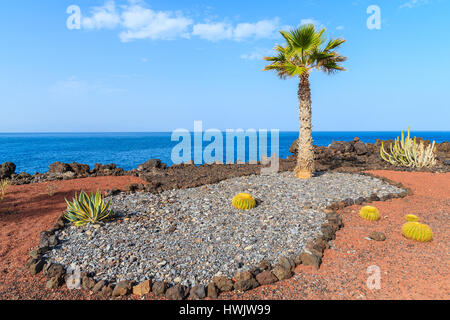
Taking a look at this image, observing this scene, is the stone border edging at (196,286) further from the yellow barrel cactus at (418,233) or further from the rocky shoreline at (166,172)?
the rocky shoreline at (166,172)

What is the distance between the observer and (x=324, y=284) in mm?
4734

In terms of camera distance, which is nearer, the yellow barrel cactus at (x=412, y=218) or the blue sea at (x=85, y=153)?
the yellow barrel cactus at (x=412, y=218)

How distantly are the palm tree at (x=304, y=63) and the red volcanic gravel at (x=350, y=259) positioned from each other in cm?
338

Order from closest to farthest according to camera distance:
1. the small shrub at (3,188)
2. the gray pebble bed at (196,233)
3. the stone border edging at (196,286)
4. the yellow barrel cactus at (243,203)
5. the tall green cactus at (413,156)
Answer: the stone border edging at (196,286), the gray pebble bed at (196,233), the yellow barrel cactus at (243,203), the small shrub at (3,188), the tall green cactus at (413,156)

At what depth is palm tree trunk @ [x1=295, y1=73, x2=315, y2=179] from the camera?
1072cm

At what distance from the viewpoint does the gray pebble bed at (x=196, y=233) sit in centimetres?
522

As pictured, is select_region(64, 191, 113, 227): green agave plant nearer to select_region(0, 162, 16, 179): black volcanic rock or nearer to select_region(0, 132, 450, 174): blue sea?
select_region(0, 162, 16, 179): black volcanic rock

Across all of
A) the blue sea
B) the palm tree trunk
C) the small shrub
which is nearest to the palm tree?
the palm tree trunk

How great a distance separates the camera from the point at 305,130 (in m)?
10.8

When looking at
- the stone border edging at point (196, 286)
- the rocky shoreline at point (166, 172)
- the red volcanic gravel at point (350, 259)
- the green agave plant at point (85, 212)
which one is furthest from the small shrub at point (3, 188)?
the stone border edging at point (196, 286)

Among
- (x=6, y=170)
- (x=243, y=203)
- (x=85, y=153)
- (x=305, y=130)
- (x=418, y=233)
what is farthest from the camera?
(x=85, y=153)

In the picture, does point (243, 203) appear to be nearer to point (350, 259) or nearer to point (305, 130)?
point (350, 259)

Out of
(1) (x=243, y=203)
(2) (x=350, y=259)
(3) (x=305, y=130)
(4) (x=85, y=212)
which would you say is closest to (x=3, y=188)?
(4) (x=85, y=212)

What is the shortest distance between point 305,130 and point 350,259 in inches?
248
